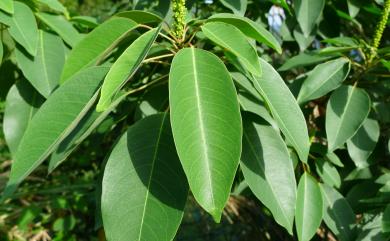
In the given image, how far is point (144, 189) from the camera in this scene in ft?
3.27

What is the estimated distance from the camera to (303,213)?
1.28 metres

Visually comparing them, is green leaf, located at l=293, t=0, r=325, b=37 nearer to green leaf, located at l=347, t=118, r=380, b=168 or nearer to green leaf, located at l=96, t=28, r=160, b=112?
green leaf, located at l=347, t=118, r=380, b=168

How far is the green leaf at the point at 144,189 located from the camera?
94cm

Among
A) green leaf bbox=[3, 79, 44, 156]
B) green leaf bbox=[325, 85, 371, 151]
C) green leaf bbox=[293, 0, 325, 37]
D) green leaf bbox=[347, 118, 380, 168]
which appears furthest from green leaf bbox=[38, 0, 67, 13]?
green leaf bbox=[347, 118, 380, 168]

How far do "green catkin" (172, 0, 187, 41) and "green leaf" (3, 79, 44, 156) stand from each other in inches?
21.4

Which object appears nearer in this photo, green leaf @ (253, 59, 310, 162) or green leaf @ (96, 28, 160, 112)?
green leaf @ (96, 28, 160, 112)

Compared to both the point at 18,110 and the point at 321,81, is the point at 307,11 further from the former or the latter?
the point at 18,110

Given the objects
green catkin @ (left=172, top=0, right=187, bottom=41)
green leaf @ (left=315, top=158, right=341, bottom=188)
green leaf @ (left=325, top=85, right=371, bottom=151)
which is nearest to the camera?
green catkin @ (left=172, top=0, right=187, bottom=41)

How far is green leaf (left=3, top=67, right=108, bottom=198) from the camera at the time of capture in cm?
100

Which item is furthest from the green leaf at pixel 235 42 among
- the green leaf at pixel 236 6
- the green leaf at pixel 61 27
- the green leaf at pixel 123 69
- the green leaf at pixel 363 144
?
the green leaf at pixel 363 144

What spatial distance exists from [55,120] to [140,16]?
317 millimetres

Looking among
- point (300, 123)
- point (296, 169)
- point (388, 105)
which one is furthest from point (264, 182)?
point (388, 105)

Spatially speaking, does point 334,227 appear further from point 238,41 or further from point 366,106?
point 238,41

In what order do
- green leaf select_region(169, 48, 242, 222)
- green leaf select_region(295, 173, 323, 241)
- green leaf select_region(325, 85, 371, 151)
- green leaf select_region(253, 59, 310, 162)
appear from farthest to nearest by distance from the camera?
1. green leaf select_region(325, 85, 371, 151)
2. green leaf select_region(295, 173, 323, 241)
3. green leaf select_region(253, 59, 310, 162)
4. green leaf select_region(169, 48, 242, 222)
